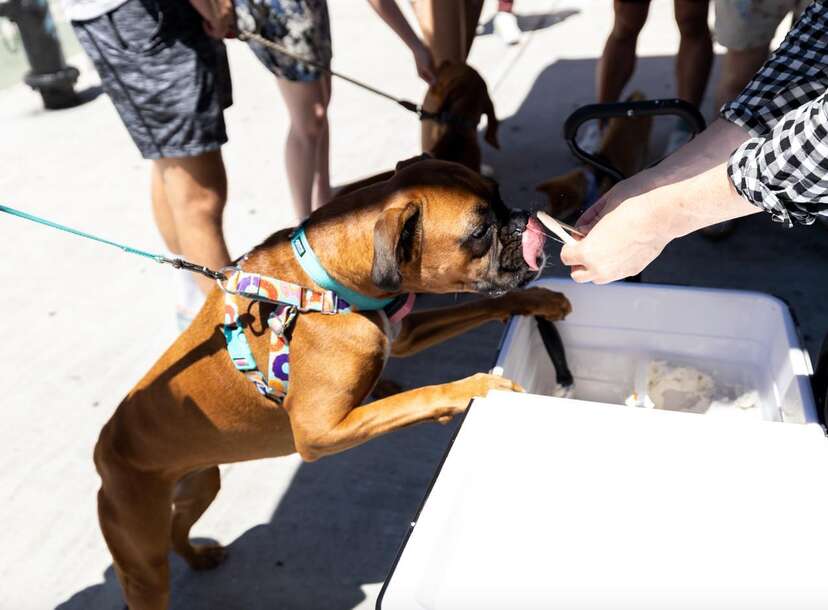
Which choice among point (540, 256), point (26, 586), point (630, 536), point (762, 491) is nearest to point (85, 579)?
point (26, 586)

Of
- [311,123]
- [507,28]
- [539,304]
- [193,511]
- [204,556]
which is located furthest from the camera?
[507,28]

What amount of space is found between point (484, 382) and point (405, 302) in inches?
19.9

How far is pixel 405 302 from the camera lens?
99.6 inches

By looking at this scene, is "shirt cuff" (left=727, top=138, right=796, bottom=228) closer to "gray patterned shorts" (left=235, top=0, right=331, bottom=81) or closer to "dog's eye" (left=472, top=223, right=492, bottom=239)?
"dog's eye" (left=472, top=223, right=492, bottom=239)

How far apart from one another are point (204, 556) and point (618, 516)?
1863 mm

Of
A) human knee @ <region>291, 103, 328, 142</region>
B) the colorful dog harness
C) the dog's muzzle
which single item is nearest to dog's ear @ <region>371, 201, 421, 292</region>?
the colorful dog harness

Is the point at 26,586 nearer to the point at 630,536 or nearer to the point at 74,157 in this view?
the point at 630,536

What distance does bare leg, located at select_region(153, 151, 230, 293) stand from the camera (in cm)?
342

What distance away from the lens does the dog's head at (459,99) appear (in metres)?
3.94

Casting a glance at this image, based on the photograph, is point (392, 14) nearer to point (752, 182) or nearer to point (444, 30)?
point (444, 30)

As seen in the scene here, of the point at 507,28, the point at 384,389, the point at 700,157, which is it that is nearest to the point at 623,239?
the point at 700,157

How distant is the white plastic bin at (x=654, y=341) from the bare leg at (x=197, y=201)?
156 centimetres

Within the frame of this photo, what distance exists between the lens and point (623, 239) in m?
1.97

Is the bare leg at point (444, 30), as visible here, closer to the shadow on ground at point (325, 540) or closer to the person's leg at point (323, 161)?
the person's leg at point (323, 161)
